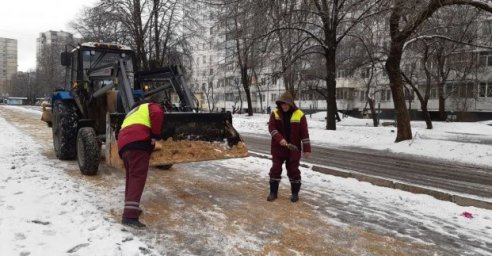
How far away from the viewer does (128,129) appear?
597 centimetres

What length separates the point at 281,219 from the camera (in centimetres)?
631

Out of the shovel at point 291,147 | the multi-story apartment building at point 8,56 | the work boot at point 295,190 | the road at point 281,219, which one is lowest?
the road at point 281,219

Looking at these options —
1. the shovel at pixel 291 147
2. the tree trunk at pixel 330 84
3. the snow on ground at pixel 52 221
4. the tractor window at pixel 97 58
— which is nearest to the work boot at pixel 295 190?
the shovel at pixel 291 147

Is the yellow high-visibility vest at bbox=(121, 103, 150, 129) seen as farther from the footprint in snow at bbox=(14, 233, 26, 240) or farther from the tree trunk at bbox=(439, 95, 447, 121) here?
the tree trunk at bbox=(439, 95, 447, 121)

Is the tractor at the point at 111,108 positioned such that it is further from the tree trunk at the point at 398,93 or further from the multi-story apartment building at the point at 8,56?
the multi-story apartment building at the point at 8,56

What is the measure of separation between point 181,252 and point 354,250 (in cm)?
191

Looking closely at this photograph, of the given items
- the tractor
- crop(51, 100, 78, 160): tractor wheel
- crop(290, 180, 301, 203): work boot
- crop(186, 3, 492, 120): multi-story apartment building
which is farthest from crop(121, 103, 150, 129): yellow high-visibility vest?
crop(186, 3, 492, 120): multi-story apartment building

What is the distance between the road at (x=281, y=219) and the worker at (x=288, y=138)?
13.8 inches

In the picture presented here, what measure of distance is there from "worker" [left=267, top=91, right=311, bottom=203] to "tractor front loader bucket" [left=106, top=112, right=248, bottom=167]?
88 cm

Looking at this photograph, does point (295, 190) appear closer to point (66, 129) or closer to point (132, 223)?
point (132, 223)

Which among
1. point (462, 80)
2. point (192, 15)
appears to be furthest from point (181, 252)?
point (462, 80)

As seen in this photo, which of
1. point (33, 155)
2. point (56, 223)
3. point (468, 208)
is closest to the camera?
point (56, 223)

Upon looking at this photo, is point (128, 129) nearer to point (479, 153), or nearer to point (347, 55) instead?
point (479, 153)

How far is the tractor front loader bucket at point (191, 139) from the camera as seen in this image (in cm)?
744
